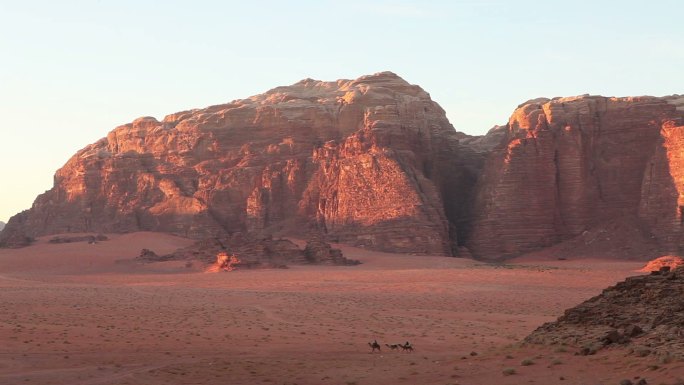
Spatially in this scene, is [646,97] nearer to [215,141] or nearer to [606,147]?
[606,147]

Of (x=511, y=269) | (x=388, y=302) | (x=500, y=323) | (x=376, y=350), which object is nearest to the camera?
(x=376, y=350)

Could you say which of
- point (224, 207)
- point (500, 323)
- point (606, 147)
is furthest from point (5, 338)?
point (606, 147)

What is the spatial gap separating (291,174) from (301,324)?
34.7m

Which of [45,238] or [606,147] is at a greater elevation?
[606,147]

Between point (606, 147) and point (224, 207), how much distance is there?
85.3 ft

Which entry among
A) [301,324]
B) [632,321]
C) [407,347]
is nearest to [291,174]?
[301,324]

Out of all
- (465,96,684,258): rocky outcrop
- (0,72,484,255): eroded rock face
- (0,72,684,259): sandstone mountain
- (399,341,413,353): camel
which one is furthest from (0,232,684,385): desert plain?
(465,96,684,258): rocky outcrop

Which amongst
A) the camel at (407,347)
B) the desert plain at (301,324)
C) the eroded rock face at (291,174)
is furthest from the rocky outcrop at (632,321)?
the eroded rock face at (291,174)

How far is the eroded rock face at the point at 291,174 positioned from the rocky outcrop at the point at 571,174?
3.95 meters

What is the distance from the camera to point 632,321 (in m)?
15.4

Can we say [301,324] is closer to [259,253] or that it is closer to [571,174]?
[259,253]

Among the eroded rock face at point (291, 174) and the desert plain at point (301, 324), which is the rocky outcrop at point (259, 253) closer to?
the desert plain at point (301, 324)

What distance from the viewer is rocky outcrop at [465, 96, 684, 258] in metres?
54.9

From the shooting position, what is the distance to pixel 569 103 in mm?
57969
